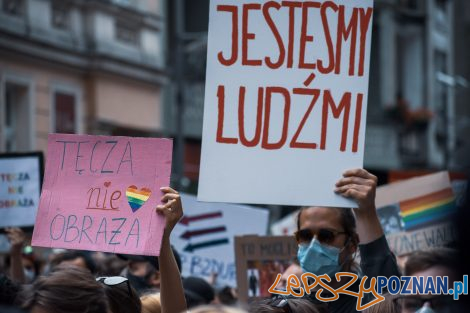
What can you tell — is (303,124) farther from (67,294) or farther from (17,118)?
(17,118)

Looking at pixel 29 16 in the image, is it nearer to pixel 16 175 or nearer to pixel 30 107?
pixel 30 107

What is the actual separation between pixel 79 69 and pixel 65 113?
2.64ft

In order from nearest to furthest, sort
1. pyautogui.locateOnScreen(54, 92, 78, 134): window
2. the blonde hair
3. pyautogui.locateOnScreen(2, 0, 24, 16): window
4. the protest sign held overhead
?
the blonde hair < the protest sign held overhead < pyautogui.locateOnScreen(2, 0, 24, 16): window < pyautogui.locateOnScreen(54, 92, 78, 134): window

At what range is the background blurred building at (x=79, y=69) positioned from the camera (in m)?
16.4

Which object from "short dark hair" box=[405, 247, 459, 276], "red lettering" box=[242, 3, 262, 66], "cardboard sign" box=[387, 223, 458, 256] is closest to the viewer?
"red lettering" box=[242, 3, 262, 66]

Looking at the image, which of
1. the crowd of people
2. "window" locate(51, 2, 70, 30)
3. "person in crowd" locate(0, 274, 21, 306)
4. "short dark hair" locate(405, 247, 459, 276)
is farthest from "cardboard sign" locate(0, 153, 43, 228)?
"window" locate(51, 2, 70, 30)

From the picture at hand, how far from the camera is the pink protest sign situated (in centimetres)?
402

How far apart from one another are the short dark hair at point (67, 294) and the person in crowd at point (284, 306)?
52cm

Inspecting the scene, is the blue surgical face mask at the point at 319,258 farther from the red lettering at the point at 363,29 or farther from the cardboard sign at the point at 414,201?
the cardboard sign at the point at 414,201

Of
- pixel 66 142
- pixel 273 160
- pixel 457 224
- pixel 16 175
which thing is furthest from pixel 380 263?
pixel 16 175

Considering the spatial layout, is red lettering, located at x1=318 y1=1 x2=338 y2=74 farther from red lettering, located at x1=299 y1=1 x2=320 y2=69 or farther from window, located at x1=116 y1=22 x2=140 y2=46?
window, located at x1=116 y1=22 x2=140 y2=46

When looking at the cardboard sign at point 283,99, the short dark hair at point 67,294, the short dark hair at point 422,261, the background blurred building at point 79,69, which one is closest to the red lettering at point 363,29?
the cardboard sign at point 283,99

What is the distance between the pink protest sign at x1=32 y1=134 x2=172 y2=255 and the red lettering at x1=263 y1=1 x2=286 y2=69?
51 cm

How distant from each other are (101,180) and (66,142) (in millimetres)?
215
